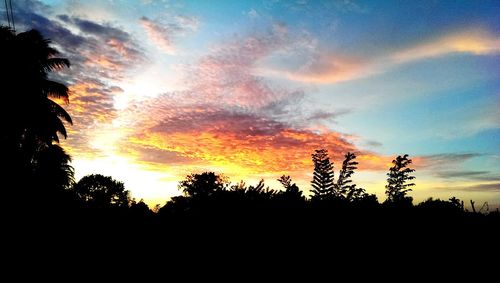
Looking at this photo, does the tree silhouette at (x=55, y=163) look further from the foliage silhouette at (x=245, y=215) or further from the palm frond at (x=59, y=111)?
the foliage silhouette at (x=245, y=215)

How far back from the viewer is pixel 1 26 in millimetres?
23906

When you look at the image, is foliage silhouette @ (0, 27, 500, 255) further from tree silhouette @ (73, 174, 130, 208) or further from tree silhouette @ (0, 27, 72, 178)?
tree silhouette @ (73, 174, 130, 208)

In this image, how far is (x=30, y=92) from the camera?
77.8 feet

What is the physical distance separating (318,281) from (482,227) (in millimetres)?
3269

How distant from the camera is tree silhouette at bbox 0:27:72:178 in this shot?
2264 centimetres

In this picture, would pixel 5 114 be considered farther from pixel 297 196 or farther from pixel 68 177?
pixel 297 196

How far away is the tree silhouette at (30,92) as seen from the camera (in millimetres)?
22641

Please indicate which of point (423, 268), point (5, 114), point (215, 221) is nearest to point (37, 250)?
point (215, 221)

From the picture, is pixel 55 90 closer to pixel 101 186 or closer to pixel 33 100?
pixel 33 100

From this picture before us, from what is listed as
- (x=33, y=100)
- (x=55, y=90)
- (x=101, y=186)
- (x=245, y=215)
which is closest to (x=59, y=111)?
(x=55, y=90)

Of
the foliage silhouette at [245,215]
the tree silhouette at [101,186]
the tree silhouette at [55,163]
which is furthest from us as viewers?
the tree silhouette at [101,186]

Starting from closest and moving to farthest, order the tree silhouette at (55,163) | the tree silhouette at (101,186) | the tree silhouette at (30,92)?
1. the tree silhouette at (30,92)
2. the tree silhouette at (55,163)
3. the tree silhouette at (101,186)

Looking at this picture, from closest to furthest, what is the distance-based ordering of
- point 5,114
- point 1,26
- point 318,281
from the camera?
point 318,281 → point 5,114 → point 1,26

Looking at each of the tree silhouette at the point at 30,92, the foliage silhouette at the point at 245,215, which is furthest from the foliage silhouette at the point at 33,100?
the foliage silhouette at the point at 245,215
